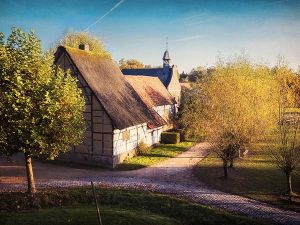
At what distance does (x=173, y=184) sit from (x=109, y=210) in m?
7.53

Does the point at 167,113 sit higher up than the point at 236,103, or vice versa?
the point at 236,103

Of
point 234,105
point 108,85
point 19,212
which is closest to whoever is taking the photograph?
point 19,212

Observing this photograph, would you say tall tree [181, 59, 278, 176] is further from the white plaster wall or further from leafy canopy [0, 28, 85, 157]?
leafy canopy [0, 28, 85, 157]

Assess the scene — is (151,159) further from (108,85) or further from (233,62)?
(233,62)

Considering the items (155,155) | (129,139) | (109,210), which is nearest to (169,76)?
(155,155)

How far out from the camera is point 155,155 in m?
31.2

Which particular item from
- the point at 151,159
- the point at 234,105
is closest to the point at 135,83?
the point at 151,159

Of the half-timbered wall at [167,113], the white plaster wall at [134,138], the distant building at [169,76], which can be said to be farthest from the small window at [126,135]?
the distant building at [169,76]

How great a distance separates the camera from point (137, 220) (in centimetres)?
1441

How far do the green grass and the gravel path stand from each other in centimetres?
478

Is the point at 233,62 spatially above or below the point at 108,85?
above

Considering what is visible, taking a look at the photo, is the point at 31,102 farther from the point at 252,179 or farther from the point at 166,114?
the point at 166,114

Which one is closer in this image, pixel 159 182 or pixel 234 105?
pixel 159 182

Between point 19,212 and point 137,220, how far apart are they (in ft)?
21.2
